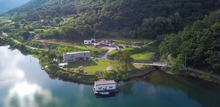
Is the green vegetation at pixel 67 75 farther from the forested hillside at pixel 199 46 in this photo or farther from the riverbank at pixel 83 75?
the forested hillside at pixel 199 46

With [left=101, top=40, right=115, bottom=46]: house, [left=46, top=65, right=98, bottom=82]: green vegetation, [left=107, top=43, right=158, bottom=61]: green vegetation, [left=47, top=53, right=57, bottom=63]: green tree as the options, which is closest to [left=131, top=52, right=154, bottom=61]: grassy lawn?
[left=107, top=43, right=158, bottom=61]: green vegetation

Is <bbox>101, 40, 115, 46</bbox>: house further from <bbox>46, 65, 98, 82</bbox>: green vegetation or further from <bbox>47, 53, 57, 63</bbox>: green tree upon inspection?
<bbox>46, 65, 98, 82</bbox>: green vegetation

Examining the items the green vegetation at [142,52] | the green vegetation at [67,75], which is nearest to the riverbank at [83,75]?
the green vegetation at [67,75]

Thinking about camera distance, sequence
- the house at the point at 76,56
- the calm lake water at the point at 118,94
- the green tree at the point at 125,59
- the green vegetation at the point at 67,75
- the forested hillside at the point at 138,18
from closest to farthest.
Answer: the calm lake water at the point at 118,94 < the green vegetation at the point at 67,75 < the green tree at the point at 125,59 < the house at the point at 76,56 < the forested hillside at the point at 138,18

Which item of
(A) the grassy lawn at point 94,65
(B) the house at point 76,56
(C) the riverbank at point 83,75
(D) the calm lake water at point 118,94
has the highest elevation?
(B) the house at point 76,56

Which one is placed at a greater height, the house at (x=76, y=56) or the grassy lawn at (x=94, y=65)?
the house at (x=76, y=56)

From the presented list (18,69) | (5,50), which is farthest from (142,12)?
(5,50)

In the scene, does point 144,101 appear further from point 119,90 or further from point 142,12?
point 142,12

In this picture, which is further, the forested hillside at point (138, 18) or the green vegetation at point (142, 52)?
the forested hillside at point (138, 18)
